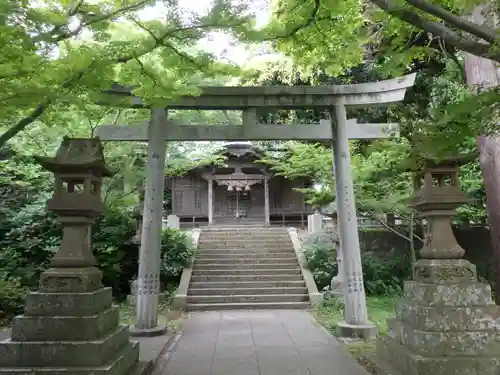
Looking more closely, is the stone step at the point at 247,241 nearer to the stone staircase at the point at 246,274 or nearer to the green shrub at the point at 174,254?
the stone staircase at the point at 246,274

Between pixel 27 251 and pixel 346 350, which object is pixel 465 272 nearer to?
pixel 346 350

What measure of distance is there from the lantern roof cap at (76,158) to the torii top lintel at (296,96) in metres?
3.21

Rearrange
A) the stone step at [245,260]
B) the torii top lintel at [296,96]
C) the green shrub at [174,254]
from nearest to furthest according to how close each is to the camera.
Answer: the torii top lintel at [296,96]
the green shrub at [174,254]
the stone step at [245,260]

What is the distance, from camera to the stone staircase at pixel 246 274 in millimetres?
11031

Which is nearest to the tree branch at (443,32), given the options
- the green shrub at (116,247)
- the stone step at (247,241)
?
the green shrub at (116,247)

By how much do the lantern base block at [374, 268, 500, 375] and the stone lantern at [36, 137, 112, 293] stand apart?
3578mm

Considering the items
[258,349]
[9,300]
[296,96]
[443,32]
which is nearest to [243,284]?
[258,349]

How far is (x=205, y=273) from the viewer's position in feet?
41.4

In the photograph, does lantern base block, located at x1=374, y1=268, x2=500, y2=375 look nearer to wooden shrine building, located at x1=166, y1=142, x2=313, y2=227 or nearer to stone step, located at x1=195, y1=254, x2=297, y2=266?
stone step, located at x1=195, y1=254, x2=297, y2=266

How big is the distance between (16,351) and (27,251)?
8061mm

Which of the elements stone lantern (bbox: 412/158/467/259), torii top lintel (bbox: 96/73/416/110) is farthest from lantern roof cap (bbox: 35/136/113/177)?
stone lantern (bbox: 412/158/467/259)

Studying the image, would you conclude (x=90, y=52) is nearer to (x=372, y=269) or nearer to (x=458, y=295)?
(x=458, y=295)

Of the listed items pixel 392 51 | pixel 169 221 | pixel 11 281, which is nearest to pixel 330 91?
pixel 392 51

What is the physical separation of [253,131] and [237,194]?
15.6 m
